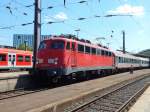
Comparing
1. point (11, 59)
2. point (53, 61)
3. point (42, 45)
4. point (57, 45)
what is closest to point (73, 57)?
point (57, 45)

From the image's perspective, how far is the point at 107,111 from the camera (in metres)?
14.1

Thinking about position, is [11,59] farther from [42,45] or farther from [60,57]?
[60,57]

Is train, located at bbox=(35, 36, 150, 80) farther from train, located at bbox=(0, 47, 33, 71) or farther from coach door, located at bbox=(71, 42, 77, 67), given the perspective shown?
train, located at bbox=(0, 47, 33, 71)

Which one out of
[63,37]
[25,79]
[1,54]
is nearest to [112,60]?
[1,54]

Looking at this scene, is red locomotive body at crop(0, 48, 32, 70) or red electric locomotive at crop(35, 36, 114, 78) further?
red locomotive body at crop(0, 48, 32, 70)

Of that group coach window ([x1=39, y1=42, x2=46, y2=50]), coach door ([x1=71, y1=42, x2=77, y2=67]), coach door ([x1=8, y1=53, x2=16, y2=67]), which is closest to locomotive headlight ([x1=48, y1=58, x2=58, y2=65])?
coach window ([x1=39, y1=42, x2=46, y2=50])

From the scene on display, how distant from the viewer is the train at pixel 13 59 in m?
41.1

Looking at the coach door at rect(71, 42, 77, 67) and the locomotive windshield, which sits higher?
the locomotive windshield

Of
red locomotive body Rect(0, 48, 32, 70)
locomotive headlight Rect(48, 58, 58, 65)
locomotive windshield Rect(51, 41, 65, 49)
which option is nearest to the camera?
locomotive headlight Rect(48, 58, 58, 65)

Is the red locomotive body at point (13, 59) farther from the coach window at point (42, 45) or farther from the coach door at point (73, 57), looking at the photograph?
the coach door at point (73, 57)

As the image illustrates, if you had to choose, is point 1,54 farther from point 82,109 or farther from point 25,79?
point 82,109

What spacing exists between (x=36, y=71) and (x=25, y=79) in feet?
2.85

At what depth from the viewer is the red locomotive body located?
4106 centimetres

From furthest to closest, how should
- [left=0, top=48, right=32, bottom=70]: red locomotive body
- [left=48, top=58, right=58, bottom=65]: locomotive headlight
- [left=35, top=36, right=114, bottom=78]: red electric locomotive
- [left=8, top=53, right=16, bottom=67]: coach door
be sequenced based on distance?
1. [left=8, top=53, right=16, bottom=67]: coach door
2. [left=0, top=48, right=32, bottom=70]: red locomotive body
3. [left=48, top=58, right=58, bottom=65]: locomotive headlight
4. [left=35, top=36, right=114, bottom=78]: red electric locomotive
